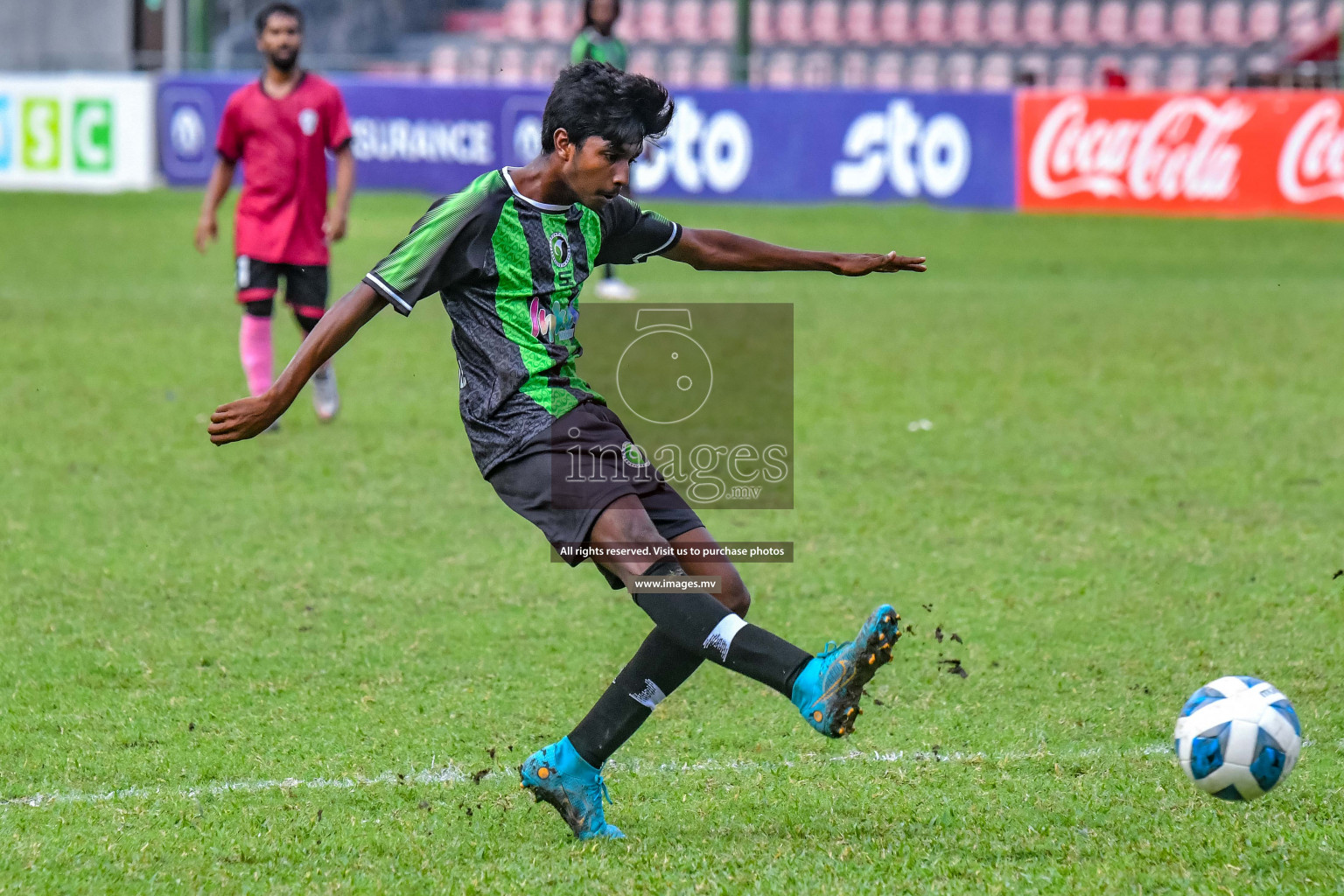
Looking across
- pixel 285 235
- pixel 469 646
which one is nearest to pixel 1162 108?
pixel 285 235

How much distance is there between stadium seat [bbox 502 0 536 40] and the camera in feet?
90.4

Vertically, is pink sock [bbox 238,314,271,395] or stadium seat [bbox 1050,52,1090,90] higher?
stadium seat [bbox 1050,52,1090,90]

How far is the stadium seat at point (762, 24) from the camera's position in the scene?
27.6 metres

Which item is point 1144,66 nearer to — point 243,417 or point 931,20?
point 931,20

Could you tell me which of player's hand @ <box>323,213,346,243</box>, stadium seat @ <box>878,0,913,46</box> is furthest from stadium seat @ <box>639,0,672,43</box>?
player's hand @ <box>323,213,346,243</box>

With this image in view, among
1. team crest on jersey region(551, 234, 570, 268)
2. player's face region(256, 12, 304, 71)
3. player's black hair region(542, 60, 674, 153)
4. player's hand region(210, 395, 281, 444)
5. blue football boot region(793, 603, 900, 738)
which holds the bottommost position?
blue football boot region(793, 603, 900, 738)

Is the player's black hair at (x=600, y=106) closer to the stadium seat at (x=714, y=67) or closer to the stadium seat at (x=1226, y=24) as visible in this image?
the stadium seat at (x=714, y=67)

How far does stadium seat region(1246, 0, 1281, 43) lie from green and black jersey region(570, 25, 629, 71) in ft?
56.8

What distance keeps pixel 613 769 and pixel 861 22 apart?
25.0 metres

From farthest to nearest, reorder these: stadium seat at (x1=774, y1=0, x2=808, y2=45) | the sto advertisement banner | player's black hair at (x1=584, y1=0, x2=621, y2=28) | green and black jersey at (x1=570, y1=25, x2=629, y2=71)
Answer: stadium seat at (x1=774, y1=0, x2=808, y2=45), the sto advertisement banner, green and black jersey at (x1=570, y1=25, x2=629, y2=71), player's black hair at (x1=584, y1=0, x2=621, y2=28)

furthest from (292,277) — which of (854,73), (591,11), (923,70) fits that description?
(923,70)

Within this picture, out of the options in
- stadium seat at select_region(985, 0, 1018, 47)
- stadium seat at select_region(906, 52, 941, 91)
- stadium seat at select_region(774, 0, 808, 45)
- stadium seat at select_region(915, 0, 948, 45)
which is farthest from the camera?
stadium seat at select_region(774, 0, 808, 45)

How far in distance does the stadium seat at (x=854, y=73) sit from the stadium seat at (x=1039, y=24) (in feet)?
9.01

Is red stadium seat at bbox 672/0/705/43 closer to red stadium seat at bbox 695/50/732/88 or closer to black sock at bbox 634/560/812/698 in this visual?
red stadium seat at bbox 695/50/732/88
